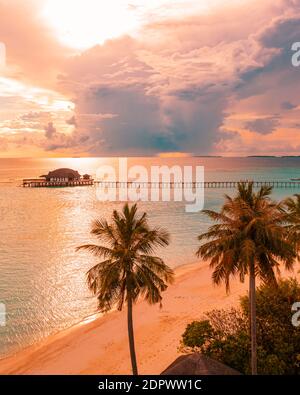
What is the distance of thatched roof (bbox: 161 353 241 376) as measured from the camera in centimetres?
1930

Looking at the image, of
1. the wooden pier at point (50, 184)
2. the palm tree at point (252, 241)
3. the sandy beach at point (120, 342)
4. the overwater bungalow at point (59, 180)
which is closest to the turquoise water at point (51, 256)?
the sandy beach at point (120, 342)

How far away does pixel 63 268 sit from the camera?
175 ft

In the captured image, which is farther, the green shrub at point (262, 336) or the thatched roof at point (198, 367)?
the green shrub at point (262, 336)

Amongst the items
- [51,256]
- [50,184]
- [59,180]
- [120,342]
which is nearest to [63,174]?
[59,180]

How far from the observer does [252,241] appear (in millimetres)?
19141

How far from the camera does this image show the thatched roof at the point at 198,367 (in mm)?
19297

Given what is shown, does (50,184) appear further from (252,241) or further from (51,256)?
(252,241)

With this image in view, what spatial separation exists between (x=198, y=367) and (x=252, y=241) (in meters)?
7.08

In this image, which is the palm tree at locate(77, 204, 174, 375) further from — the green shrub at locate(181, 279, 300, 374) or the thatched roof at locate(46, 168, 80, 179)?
the thatched roof at locate(46, 168, 80, 179)

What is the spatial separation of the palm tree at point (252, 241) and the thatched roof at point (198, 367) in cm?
175

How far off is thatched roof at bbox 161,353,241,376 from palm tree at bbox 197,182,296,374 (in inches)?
69.0

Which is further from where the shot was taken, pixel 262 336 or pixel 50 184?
pixel 50 184

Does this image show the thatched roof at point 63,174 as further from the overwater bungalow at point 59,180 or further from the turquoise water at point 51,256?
the turquoise water at point 51,256
